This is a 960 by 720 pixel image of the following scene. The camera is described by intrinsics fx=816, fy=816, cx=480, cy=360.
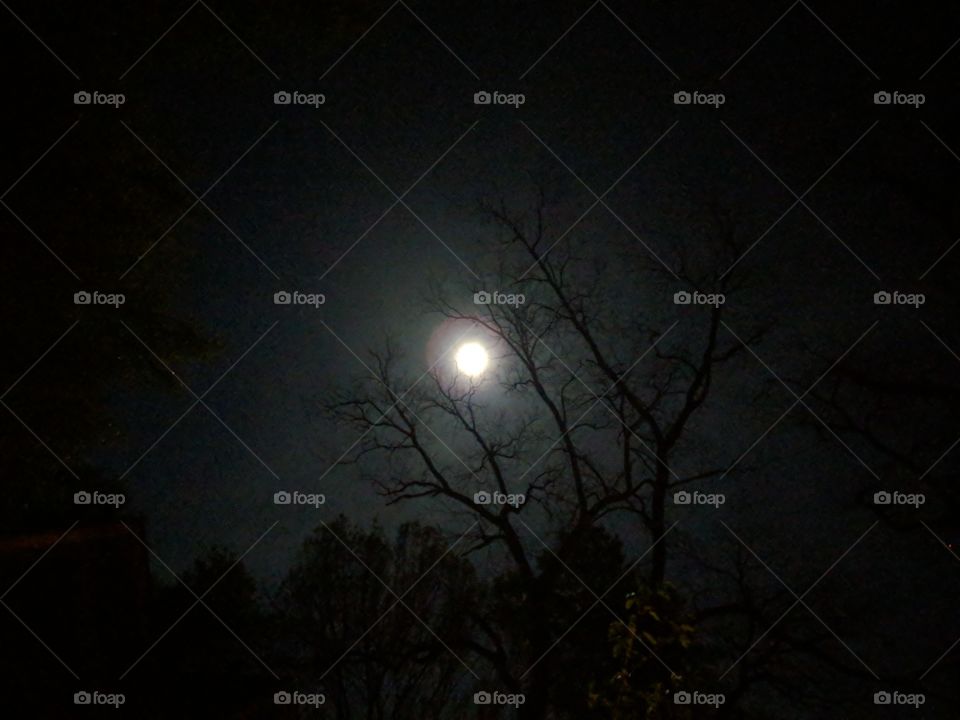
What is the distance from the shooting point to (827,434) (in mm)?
4812

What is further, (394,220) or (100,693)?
(394,220)

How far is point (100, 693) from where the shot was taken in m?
4.53

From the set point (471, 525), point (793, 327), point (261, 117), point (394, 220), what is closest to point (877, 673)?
point (793, 327)

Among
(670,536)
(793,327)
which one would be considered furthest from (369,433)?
(793,327)

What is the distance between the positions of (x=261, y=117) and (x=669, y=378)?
288 centimetres

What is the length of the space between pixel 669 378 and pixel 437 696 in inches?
89.4

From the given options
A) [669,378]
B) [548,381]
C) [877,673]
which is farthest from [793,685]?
[548,381]

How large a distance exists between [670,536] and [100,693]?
332 cm

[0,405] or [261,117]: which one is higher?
[261,117]

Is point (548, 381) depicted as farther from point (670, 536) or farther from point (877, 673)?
point (877, 673)

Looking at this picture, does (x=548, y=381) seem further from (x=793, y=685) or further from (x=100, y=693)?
(x=100, y=693)

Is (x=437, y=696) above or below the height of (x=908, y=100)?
below

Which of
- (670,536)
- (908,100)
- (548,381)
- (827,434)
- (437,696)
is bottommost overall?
(437,696)

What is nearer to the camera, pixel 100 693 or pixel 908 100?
pixel 100 693
